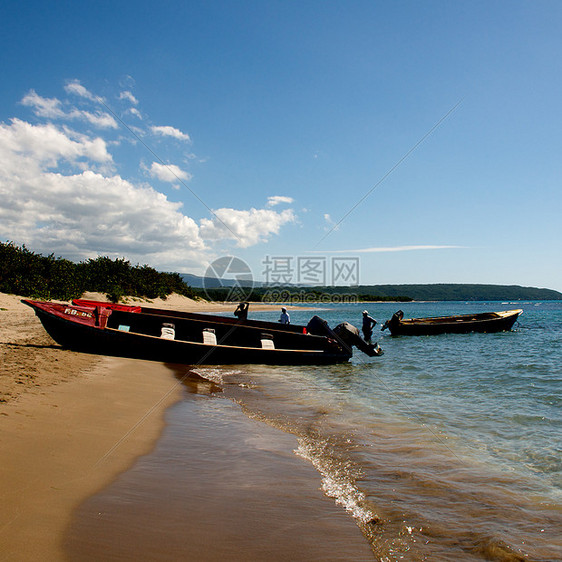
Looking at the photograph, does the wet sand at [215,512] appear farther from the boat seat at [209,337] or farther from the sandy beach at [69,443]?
the boat seat at [209,337]

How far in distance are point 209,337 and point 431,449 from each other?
9129 millimetres

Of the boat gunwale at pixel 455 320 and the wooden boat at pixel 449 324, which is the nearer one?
the wooden boat at pixel 449 324

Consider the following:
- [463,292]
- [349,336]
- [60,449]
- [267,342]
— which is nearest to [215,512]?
[60,449]

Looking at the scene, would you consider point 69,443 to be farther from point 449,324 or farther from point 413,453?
point 449,324

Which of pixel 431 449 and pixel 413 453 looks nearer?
pixel 413 453

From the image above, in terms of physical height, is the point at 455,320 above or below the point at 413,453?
above

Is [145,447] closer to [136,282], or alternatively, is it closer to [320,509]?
[320,509]

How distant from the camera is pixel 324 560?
2.90 meters

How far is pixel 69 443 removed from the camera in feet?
15.3

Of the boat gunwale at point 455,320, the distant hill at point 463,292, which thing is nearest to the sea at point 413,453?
the boat gunwale at point 455,320

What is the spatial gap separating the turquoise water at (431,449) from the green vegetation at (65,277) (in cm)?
2173

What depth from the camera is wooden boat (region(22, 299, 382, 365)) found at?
11656 mm

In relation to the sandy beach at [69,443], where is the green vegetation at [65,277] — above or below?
above

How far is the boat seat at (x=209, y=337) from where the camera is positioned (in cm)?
1327
